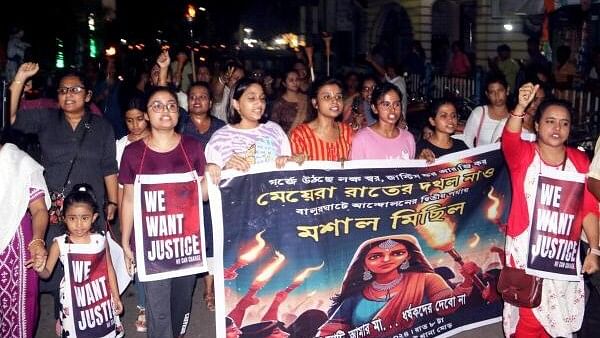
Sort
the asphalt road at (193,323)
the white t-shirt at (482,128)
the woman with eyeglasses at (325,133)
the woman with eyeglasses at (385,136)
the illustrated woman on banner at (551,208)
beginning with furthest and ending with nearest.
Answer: the white t-shirt at (482,128)
the asphalt road at (193,323)
the woman with eyeglasses at (325,133)
the woman with eyeglasses at (385,136)
the illustrated woman on banner at (551,208)

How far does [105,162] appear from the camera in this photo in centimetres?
508

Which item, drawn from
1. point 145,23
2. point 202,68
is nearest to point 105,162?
point 202,68

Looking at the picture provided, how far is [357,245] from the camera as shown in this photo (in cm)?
468

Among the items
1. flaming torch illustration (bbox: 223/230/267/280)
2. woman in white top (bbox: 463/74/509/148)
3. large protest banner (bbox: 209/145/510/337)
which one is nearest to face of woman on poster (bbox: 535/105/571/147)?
large protest banner (bbox: 209/145/510/337)

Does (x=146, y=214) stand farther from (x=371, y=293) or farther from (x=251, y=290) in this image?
(x=371, y=293)

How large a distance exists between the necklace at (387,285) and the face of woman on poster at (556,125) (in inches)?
53.9

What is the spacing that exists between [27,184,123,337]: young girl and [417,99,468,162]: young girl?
2423 mm

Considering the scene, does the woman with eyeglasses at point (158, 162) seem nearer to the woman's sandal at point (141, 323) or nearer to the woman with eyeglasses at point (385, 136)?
the woman's sandal at point (141, 323)

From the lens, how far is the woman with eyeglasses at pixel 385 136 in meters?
5.01

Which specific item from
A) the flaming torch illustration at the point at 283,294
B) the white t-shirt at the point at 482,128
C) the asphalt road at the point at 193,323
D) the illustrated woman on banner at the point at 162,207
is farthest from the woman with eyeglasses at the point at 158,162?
the white t-shirt at the point at 482,128

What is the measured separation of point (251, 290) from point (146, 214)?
831 mm

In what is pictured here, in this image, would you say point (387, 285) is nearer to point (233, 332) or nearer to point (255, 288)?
point (255, 288)

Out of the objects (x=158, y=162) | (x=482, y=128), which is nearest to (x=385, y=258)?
(x=158, y=162)

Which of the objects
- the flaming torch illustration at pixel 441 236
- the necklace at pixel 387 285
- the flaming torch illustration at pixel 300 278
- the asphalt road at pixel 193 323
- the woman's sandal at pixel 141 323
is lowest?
the asphalt road at pixel 193 323
